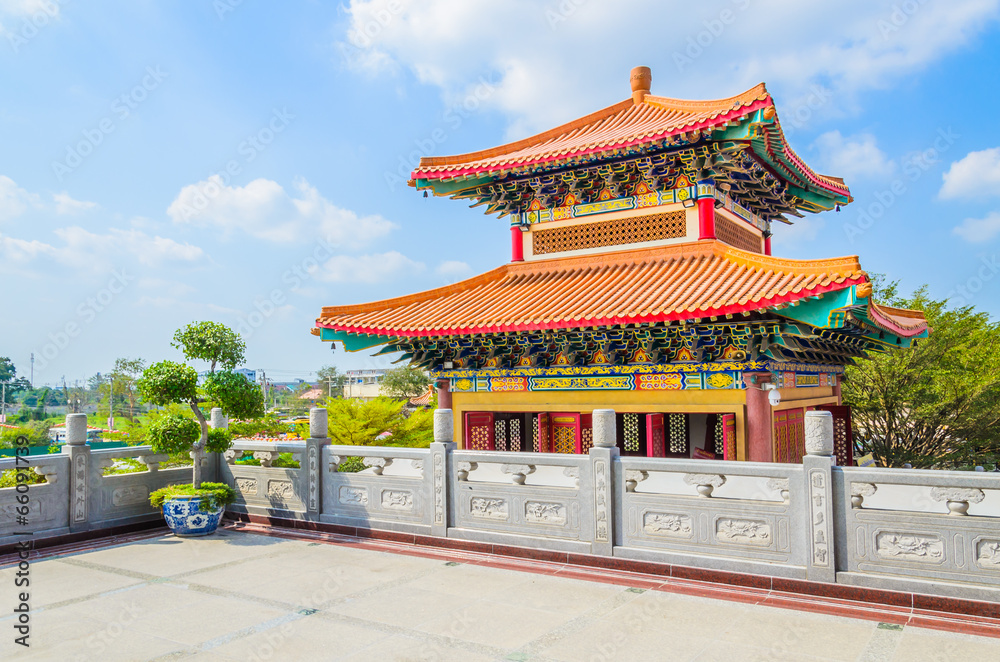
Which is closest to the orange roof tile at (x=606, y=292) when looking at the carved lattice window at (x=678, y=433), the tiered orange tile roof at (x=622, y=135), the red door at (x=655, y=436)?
the tiered orange tile roof at (x=622, y=135)

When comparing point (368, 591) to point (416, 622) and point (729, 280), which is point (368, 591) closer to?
point (416, 622)

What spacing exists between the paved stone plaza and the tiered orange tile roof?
521 centimetres

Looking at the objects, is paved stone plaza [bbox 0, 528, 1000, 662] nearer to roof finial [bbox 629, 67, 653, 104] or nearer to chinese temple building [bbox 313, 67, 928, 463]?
chinese temple building [bbox 313, 67, 928, 463]

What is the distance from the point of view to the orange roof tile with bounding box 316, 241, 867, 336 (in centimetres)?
713

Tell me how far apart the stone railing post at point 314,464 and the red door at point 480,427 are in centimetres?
209

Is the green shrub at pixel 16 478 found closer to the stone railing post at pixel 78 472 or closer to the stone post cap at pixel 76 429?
the stone railing post at pixel 78 472

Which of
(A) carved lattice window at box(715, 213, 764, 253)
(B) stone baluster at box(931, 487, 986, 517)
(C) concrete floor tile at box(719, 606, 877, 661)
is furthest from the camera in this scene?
(A) carved lattice window at box(715, 213, 764, 253)

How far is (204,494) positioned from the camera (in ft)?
27.7

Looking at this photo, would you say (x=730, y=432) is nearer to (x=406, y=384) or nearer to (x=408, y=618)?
(x=408, y=618)

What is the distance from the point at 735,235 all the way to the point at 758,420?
3.16m

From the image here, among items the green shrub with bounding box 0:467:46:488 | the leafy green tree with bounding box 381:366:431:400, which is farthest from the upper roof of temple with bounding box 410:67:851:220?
the leafy green tree with bounding box 381:366:431:400

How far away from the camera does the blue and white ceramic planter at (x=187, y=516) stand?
8.40m

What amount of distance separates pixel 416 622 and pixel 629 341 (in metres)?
4.54

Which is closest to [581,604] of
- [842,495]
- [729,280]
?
[842,495]
